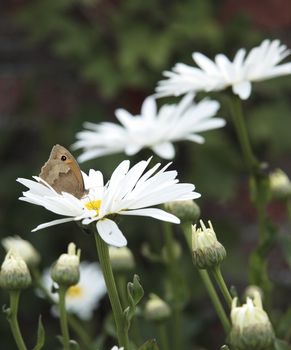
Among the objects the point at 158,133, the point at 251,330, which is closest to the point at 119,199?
the point at 251,330

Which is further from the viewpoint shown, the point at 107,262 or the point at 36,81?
the point at 36,81

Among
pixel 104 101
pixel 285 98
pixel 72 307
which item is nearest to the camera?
pixel 72 307

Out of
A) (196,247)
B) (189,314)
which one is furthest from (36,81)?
(196,247)

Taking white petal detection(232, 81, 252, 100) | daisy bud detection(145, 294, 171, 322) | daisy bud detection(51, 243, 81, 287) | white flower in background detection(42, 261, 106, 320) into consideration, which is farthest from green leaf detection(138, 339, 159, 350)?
white flower in background detection(42, 261, 106, 320)

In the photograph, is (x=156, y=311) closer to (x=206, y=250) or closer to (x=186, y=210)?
(x=186, y=210)

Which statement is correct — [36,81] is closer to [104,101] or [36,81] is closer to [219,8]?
[104,101]

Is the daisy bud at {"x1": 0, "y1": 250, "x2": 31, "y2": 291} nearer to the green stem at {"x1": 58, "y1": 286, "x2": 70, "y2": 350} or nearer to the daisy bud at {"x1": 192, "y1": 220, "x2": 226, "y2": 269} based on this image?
the green stem at {"x1": 58, "y1": 286, "x2": 70, "y2": 350}
